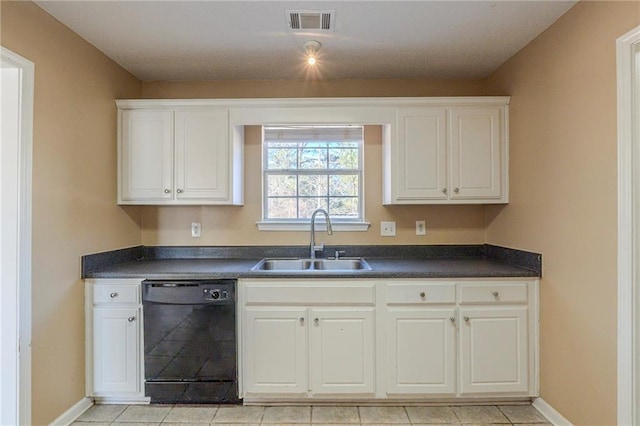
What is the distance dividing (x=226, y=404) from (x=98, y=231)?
4.82ft

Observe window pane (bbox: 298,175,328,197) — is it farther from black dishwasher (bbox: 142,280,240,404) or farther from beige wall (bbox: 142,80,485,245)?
black dishwasher (bbox: 142,280,240,404)

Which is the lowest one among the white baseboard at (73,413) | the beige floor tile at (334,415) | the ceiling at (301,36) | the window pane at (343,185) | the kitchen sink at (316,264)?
the beige floor tile at (334,415)

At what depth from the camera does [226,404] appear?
237 cm

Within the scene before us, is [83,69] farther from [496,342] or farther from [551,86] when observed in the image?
[496,342]

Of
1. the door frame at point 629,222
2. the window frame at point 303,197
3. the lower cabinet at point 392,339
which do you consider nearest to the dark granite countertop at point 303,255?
the lower cabinet at point 392,339

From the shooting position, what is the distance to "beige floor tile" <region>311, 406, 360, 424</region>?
7.25ft

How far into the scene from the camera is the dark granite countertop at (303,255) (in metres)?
2.33

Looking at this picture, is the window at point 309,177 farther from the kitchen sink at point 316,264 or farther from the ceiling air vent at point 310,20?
the ceiling air vent at point 310,20

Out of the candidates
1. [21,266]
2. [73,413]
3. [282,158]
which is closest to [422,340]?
[282,158]

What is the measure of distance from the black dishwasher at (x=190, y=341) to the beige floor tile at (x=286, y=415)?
9.6 inches

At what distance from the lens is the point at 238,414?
90.0 inches

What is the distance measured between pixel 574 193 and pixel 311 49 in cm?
182

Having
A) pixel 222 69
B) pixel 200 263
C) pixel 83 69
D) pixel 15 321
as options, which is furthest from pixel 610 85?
pixel 15 321

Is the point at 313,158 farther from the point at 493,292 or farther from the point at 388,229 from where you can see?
the point at 493,292
